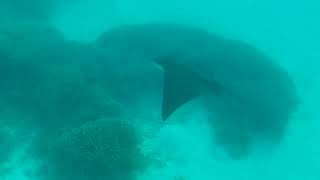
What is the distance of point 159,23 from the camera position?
13586 mm

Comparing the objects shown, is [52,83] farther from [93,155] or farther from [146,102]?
[93,155]

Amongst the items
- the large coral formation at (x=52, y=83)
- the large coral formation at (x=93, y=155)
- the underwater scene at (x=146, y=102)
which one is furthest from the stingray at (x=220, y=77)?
the large coral formation at (x=52, y=83)

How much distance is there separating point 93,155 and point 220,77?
12.9 ft

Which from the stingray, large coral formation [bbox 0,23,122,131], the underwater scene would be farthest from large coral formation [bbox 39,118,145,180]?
the stingray

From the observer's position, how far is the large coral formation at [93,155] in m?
8.87

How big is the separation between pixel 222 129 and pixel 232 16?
6085 mm

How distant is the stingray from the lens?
9.19 meters

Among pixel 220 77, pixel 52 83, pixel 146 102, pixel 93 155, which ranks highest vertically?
pixel 220 77

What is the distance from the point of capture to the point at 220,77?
1145 cm

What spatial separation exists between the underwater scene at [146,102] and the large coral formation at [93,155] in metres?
0.02

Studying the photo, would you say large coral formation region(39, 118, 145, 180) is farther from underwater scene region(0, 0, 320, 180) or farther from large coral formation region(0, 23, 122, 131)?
large coral formation region(0, 23, 122, 131)

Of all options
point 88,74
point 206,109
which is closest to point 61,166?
point 88,74

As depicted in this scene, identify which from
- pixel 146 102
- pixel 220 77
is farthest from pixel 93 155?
pixel 220 77

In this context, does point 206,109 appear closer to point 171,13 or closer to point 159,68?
point 159,68
